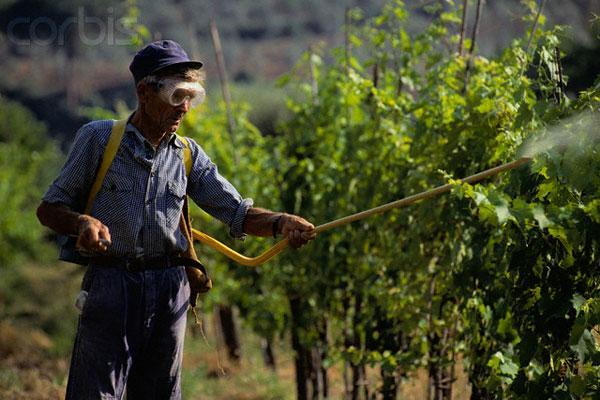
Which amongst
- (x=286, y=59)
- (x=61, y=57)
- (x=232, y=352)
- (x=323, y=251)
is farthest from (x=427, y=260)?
(x=61, y=57)

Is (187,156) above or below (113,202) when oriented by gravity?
above

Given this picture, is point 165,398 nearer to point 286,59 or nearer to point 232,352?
point 232,352

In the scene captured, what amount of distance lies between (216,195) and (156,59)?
60 cm

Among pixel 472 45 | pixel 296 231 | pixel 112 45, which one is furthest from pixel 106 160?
pixel 112 45

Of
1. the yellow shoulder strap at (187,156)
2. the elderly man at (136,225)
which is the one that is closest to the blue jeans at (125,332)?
the elderly man at (136,225)

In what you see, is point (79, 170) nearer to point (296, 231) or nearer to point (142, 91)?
point (142, 91)

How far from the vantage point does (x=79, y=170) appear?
3.58 m

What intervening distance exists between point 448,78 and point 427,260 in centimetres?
92

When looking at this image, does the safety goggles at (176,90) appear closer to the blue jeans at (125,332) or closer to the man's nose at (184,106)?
the man's nose at (184,106)

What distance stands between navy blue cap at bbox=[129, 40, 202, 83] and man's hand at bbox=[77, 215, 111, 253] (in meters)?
0.58

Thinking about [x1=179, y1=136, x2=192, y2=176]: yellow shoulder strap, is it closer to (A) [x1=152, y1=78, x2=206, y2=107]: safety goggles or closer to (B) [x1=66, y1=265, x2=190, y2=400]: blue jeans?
(A) [x1=152, y1=78, x2=206, y2=107]: safety goggles

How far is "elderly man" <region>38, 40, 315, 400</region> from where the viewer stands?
142 inches

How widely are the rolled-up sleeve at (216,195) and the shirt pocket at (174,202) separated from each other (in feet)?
0.48

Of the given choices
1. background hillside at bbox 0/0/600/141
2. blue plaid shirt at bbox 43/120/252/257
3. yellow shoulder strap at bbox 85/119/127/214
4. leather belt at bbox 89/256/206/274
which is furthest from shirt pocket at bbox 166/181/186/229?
background hillside at bbox 0/0/600/141
